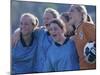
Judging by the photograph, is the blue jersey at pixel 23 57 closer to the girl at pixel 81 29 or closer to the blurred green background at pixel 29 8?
the blurred green background at pixel 29 8

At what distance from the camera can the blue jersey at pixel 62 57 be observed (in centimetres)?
241

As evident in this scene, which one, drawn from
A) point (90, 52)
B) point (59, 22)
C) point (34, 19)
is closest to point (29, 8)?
point (34, 19)

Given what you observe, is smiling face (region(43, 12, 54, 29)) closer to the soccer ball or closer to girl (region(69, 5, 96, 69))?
girl (region(69, 5, 96, 69))

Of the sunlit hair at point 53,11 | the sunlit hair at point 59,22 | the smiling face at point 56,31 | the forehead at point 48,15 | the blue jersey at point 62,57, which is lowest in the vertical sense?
the blue jersey at point 62,57

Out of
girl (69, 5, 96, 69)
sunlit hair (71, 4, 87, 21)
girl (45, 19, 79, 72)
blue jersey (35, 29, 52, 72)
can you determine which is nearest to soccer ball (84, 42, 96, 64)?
girl (69, 5, 96, 69)

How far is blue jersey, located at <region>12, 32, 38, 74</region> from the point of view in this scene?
227 centimetres

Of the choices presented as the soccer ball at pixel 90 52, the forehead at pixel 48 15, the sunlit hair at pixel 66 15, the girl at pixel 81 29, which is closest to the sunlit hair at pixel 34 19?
the forehead at pixel 48 15

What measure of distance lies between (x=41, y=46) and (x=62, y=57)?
279 mm

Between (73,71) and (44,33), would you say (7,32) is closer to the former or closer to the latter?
(44,33)

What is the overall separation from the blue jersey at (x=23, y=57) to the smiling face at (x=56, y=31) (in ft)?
0.72

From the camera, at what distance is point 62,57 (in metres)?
2.45

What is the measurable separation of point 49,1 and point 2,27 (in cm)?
60

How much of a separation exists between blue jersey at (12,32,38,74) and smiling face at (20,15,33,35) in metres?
0.10

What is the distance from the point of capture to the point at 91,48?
102 inches
